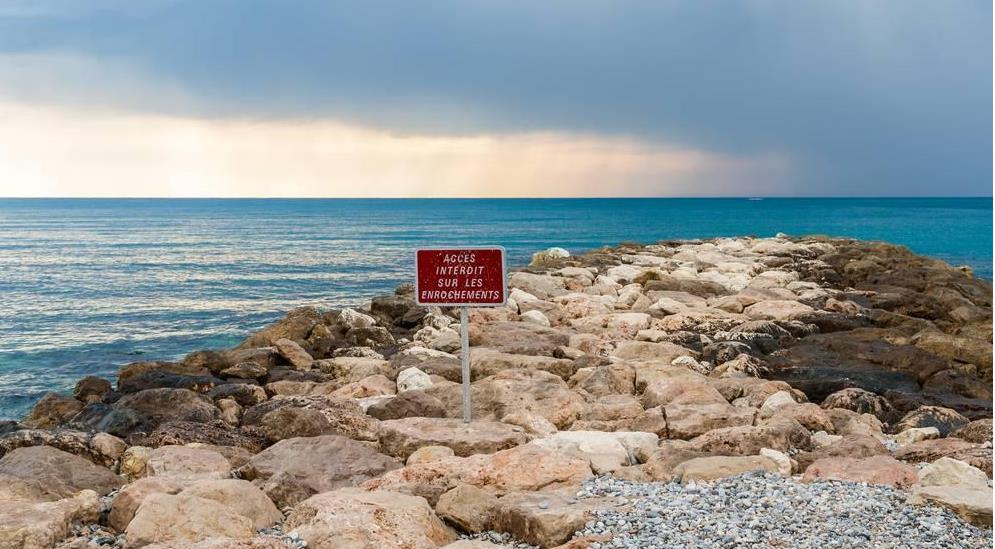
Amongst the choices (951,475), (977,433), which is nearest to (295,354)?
(977,433)

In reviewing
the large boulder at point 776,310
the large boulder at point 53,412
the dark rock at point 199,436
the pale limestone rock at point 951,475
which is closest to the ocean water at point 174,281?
the large boulder at point 53,412

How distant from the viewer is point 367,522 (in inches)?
269

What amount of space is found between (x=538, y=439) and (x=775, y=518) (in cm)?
322

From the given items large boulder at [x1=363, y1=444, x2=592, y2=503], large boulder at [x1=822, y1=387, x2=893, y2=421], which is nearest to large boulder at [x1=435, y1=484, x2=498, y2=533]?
large boulder at [x1=363, y1=444, x2=592, y2=503]

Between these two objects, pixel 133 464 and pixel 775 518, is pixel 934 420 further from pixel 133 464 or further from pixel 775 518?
pixel 133 464

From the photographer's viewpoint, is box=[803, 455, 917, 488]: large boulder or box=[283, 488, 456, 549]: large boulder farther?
box=[803, 455, 917, 488]: large boulder

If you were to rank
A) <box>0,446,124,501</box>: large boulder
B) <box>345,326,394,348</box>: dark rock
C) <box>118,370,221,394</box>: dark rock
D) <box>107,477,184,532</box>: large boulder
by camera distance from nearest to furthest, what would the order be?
<box>107,477,184,532</box>: large boulder < <box>0,446,124,501</box>: large boulder < <box>118,370,221,394</box>: dark rock < <box>345,326,394,348</box>: dark rock

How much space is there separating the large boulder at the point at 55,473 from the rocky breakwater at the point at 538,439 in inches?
1.1

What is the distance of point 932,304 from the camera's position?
68.1ft

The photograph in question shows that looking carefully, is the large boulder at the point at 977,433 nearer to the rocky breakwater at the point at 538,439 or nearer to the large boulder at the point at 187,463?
the rocky breakwater at the point at 538,439

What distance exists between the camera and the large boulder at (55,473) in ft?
27.6

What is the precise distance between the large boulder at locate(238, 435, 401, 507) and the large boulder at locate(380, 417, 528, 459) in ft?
Answer: 1.11

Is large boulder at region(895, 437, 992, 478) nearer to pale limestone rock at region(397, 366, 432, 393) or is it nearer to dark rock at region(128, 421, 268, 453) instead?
pale limestone rock at region(397, 366, 432, 393)

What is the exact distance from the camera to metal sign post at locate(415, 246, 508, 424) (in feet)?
33.4
